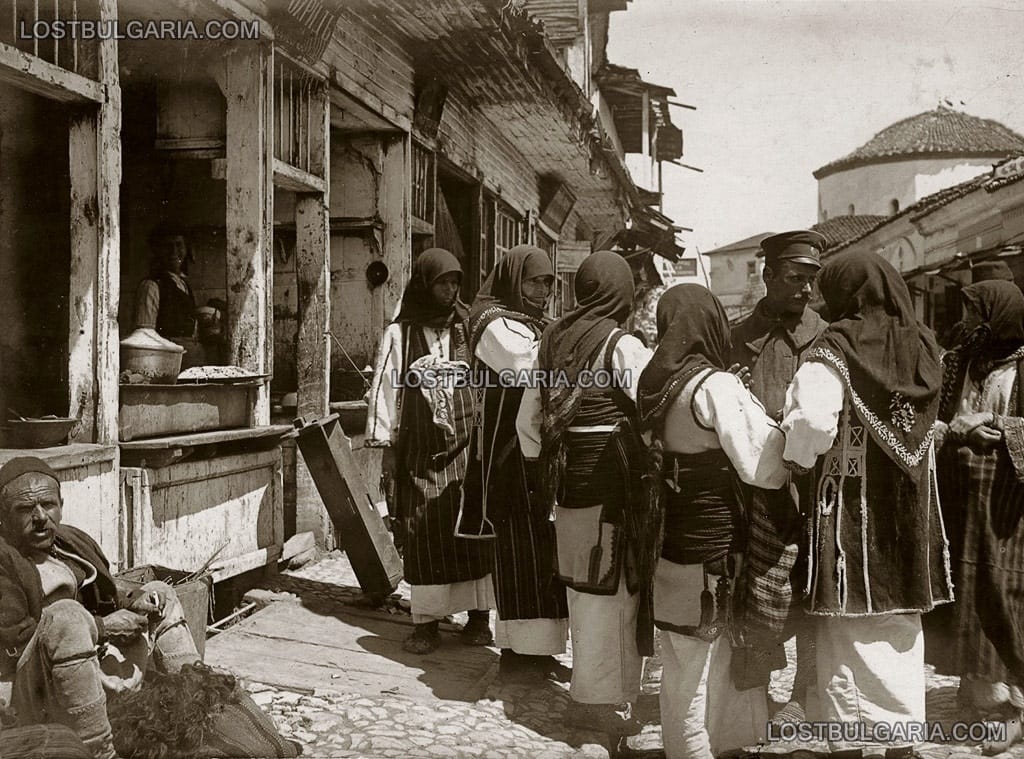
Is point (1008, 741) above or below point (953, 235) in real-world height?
below

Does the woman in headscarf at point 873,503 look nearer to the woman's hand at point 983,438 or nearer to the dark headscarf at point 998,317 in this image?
the woman's hand at point 983,438

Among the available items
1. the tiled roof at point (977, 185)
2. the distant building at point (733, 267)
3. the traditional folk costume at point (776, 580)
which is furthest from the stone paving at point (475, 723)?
the distant building at point (733, 267)

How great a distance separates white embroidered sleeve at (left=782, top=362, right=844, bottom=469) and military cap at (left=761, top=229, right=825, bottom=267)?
0.81 metres

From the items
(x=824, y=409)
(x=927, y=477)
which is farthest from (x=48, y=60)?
(x=927, y=477)

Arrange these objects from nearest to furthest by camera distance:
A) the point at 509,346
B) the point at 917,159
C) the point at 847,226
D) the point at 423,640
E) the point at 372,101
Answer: the point at 509,346, the point at 423,640, the point at 372,101, the point at 917,159, the point at 847,226

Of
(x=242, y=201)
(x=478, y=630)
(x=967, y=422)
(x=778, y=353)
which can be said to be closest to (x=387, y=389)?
(x=478, y=630)

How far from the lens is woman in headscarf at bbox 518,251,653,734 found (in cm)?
342

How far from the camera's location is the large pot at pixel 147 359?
436 cm

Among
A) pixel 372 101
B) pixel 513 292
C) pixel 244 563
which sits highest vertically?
pixel 372 101

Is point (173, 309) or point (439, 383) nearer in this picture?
point (439, 383)

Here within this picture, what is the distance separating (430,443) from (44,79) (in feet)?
7.35

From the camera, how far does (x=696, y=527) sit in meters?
3.10

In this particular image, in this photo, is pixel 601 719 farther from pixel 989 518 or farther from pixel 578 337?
pixel 989 518

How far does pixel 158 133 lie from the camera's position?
524 centimetres
